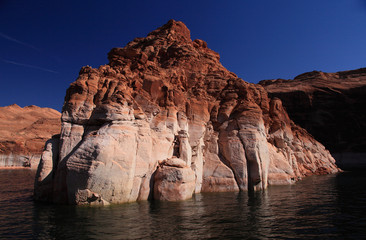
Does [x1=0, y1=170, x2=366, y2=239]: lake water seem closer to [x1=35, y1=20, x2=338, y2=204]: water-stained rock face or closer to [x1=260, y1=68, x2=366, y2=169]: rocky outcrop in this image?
[x1=35, y1=20, x2=338, y2=204]: water-stained rock face

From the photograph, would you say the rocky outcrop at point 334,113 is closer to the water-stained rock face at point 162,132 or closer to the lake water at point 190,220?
the water-stained rock face at point 162,132

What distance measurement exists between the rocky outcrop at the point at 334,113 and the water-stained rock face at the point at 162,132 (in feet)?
177

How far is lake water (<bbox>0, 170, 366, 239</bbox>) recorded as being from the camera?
8734mm

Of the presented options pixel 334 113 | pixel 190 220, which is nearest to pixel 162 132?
pixel 190 220

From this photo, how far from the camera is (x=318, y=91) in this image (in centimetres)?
7819

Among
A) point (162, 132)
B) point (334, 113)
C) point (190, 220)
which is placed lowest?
point (190, 220)

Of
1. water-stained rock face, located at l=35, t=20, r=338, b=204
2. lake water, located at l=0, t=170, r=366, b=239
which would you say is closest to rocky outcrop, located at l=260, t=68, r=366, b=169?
water-stained rock face, located at l=35, t=20, r=338, b=204

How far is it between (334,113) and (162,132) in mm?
76301

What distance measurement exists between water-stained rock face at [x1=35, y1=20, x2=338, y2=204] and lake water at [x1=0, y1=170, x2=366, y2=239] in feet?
4.89

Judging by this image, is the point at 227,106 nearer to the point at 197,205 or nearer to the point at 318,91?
the point at 197,205

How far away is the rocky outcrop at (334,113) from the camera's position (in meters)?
73.1

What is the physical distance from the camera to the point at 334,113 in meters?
76.1

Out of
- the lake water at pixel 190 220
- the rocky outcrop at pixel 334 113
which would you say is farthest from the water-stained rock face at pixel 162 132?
the rocky outcrop at pixel 334 113

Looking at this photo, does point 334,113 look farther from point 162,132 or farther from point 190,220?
point 190,220
